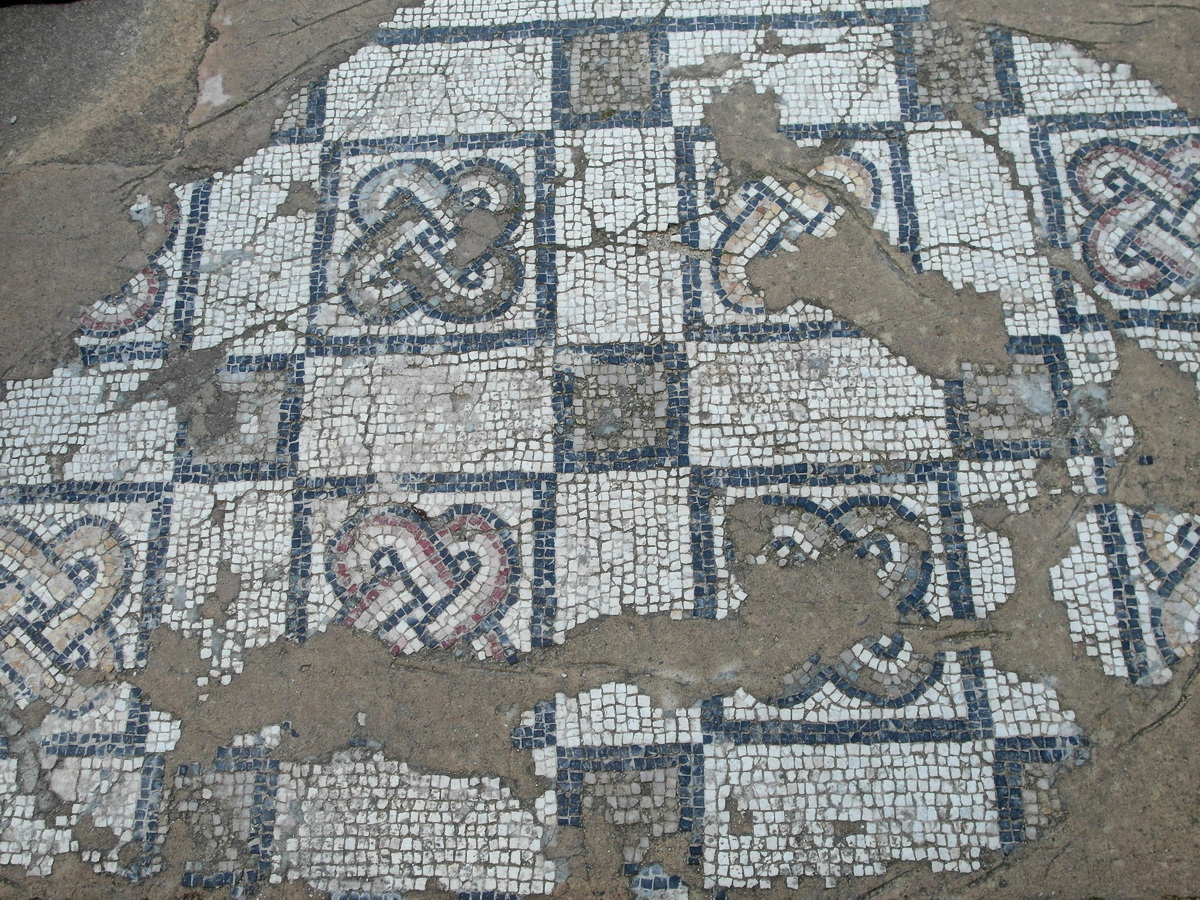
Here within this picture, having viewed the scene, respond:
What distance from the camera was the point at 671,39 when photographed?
14.1 ft

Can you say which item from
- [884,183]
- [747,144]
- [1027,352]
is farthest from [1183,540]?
[747,144]

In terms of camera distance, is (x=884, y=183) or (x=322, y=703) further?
(x=884, y=183)

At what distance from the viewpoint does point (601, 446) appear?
3797 millimetres

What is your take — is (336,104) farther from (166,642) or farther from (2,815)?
(2,815)

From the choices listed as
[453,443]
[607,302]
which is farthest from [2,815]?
[607,302]

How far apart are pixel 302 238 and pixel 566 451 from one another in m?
1.58

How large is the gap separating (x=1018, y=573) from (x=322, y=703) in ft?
9.10

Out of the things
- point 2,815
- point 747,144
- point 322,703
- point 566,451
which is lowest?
point 2,815

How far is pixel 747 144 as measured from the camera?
4.14m

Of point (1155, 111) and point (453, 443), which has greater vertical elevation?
point (1155, 111)

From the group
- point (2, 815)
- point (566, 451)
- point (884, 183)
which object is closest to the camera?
point (2, 815)

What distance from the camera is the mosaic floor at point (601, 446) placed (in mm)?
3441

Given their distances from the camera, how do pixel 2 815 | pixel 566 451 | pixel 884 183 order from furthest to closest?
pixel 884 183
pixel 566 451
pixel 2 815

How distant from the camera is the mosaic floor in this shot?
3.44m
